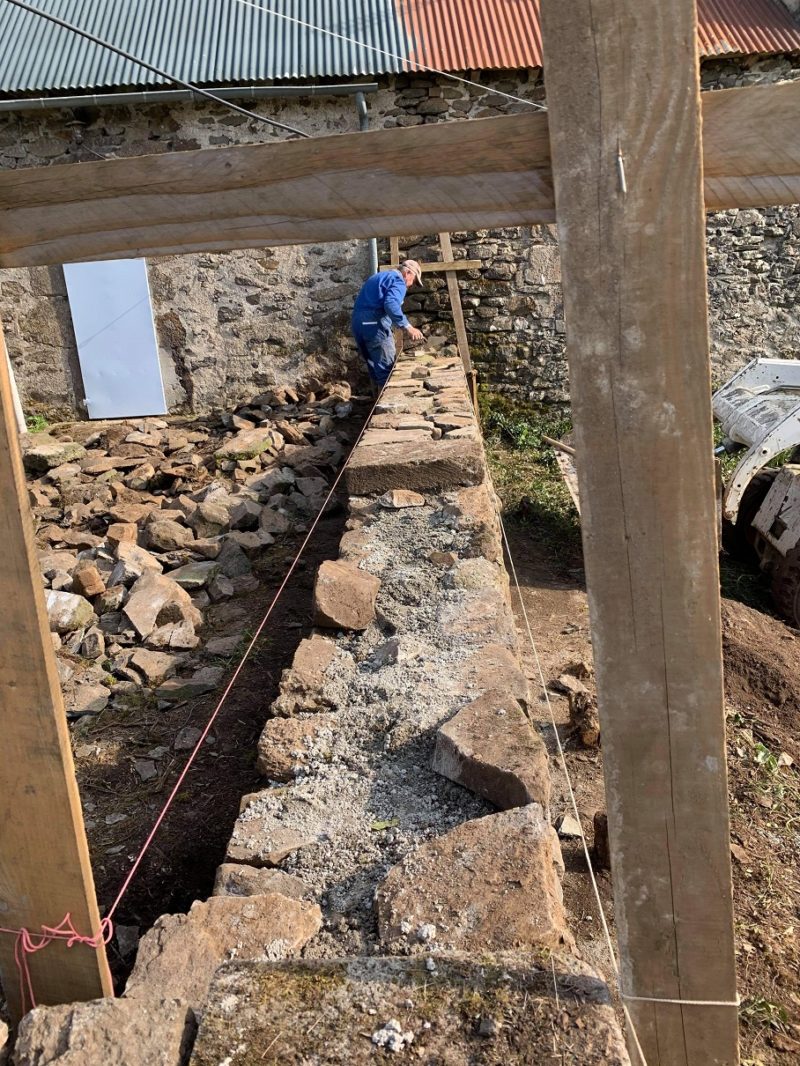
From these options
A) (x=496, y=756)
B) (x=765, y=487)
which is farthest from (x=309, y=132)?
(x=496, y=756)

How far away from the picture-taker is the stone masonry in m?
1.70

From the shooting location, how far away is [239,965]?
191 centimetres

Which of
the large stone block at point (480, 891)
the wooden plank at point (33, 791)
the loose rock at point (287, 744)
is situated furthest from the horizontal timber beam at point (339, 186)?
the loose rock at point (287, 744)

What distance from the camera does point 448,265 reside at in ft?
34.2

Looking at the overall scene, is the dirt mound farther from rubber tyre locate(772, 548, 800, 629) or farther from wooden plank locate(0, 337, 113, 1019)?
wooden plank locate(0, 337, 113, 1019)

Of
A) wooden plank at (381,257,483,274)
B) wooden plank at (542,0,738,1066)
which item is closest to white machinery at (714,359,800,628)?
wooden plank at (381,257,483,274)

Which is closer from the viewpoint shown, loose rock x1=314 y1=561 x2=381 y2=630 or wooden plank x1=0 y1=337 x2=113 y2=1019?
wooden plank x1=0 y1=337 x2=113 y2=1019

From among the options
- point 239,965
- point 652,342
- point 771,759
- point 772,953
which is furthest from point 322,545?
point 652,342

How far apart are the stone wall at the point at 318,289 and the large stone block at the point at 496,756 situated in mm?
8084

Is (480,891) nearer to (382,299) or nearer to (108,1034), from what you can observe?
(108,1034)

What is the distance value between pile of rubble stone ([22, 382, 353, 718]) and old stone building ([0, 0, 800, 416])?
793mm

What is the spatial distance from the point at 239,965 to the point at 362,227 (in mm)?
1534

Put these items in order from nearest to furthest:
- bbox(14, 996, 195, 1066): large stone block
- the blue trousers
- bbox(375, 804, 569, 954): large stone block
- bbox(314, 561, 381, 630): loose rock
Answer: bbox(14, 996, 195, 1066): large stone block
bbox(375, 804, 569, 954): large stone block
bbox(314, 561, 381, 630): loose rock
the blue trousers

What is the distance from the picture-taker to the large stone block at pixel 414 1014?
165 centimetres
